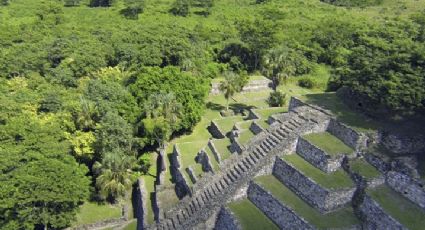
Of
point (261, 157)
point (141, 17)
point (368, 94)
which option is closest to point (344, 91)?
point (368, 94)

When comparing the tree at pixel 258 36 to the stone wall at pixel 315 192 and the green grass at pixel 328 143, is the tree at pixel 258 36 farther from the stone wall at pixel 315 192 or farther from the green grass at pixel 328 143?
the stone wall at pixel 315 192

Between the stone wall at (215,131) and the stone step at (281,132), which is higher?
the stone step at (281,132)

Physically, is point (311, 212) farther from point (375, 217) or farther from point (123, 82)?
point (123, 82)

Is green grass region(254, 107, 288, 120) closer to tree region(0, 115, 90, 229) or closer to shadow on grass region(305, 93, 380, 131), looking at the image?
shadow on grass region(305, 93, 380, 131)

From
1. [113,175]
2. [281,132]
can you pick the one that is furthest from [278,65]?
[113,175]

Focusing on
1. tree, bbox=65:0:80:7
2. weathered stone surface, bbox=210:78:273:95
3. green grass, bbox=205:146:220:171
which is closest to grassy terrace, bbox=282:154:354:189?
green grass, bbox=205:146:220:171

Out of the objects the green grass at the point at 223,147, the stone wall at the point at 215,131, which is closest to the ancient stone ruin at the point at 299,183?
the green grass at the point at 223,147
